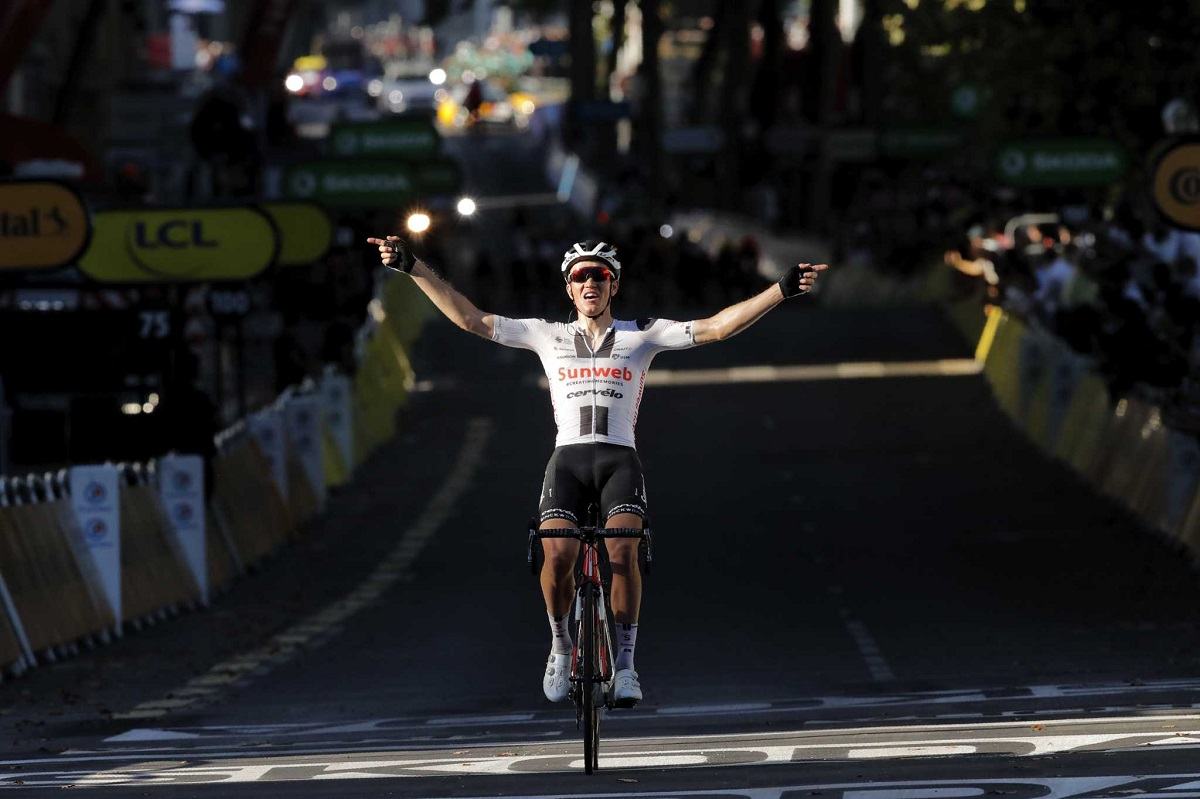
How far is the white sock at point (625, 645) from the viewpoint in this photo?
12.1m

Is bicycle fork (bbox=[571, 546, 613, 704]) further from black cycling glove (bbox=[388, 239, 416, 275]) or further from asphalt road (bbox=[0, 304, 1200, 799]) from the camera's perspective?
black cycling glove (bbox=[388, 239, 416, 275])

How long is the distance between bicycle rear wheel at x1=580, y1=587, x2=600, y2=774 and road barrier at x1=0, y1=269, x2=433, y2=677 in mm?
6875

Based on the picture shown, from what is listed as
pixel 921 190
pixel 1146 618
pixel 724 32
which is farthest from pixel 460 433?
pixel 724 32

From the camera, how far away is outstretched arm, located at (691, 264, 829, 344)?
12047mm

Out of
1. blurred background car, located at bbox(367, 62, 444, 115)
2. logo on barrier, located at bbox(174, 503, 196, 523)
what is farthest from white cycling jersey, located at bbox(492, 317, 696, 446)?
blurred background car, located at bbox(367, 62, 444, 115)

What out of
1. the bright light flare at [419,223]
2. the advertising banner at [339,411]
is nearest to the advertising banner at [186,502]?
the advertising banner at [339,411]

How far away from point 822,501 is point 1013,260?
399 inches

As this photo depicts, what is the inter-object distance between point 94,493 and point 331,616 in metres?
2.53

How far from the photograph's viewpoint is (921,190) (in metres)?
61.5

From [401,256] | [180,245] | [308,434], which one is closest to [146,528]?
[180,245]

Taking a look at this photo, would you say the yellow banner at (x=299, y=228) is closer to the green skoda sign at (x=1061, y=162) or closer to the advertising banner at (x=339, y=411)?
the advertising banner at (x=339, y=411)

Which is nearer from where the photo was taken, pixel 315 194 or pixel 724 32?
pixel 315 194

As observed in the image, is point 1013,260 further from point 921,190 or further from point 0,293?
point 921,190

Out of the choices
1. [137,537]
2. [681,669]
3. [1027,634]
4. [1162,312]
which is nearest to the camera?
[681,669]
